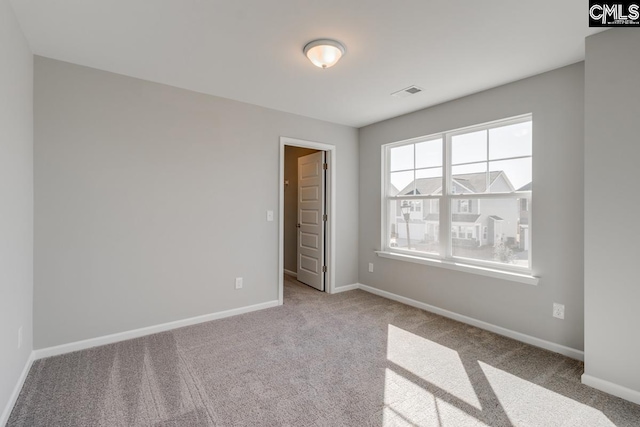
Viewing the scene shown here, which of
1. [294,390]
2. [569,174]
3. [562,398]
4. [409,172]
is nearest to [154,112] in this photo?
[294,390]

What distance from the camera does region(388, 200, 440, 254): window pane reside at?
3.73 m

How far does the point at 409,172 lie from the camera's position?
4.05 m

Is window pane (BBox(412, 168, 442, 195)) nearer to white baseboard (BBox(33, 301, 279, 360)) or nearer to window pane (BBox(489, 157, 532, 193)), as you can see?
window pane (BBox(489, 157, 532, 193))

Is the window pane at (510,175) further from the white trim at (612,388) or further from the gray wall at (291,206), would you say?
the gray wall at (291,206)

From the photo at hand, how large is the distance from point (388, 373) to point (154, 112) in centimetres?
318

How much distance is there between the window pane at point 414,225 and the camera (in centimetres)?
373

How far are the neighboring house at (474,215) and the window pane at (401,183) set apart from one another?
2cm

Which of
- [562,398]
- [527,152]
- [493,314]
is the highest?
[527,152]

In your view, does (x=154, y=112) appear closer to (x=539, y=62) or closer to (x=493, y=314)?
(x=539, y=62)

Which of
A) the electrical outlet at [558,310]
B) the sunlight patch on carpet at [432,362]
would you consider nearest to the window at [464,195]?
the electrical outlet at [558,310]

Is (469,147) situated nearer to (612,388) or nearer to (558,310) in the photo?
(558,310)

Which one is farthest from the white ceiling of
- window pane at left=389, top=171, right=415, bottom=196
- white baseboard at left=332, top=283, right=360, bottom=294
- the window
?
white baseboard at left=332, top=283, right=360, bottom=294

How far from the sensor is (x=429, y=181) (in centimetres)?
378

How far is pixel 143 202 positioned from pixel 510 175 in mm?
3641
